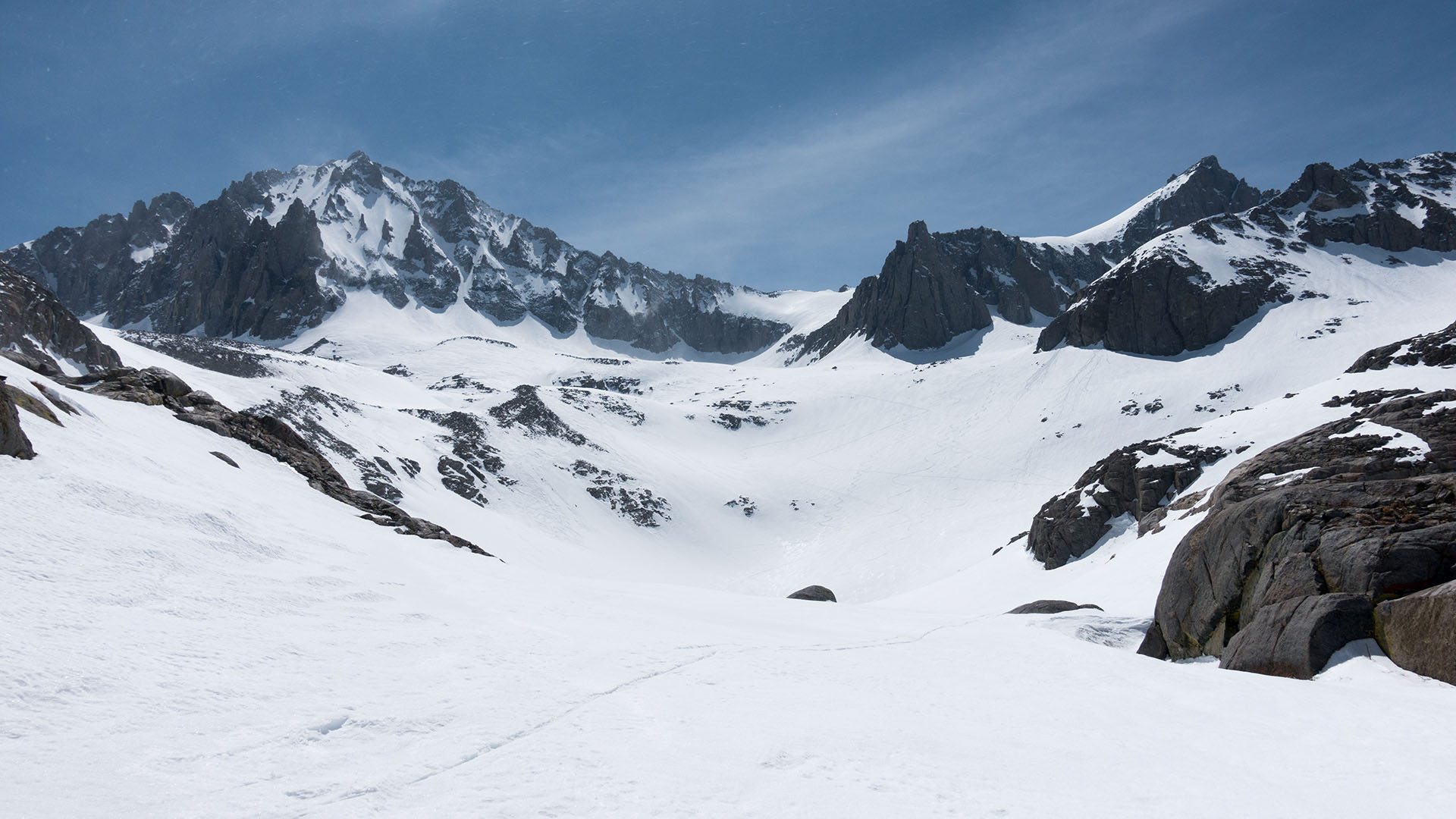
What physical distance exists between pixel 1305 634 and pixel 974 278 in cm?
16791

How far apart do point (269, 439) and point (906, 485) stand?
58.3m

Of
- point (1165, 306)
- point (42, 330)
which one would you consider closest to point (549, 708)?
point (42, 330)

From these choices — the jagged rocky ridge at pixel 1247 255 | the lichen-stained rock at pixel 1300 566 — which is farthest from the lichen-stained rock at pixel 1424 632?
the jagged rocky ridge at pixel 1247 255

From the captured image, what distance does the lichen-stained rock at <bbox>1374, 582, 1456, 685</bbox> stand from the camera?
32.8 feet

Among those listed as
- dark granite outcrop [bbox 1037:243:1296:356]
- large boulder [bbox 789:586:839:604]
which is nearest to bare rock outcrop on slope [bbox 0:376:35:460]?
large boulder [bbox 789:586:839:604]

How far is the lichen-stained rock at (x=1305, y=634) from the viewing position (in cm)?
1152

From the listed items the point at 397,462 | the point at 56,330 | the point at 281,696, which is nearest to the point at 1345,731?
the point at 281,696

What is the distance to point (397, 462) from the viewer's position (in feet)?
177

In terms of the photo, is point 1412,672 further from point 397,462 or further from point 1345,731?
point 397,462

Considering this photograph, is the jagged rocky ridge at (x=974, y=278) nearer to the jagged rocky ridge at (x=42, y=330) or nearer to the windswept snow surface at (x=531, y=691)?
the jagged rocky ridge at (x=42, y=330)

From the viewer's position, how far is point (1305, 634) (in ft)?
38.6

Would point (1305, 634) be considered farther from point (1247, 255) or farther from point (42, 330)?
point (1247, 255)

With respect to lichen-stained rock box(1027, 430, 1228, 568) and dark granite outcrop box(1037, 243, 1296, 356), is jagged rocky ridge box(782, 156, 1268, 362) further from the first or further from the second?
lichen-stained rock box(1027, 430, 1228, 568)

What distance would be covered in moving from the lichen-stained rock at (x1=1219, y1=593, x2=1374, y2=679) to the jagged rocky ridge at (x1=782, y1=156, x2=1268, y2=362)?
135 meters
